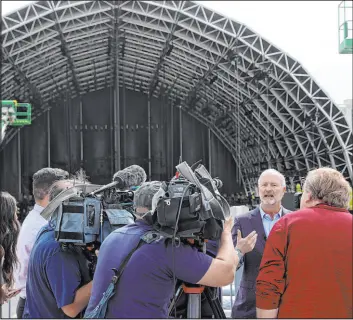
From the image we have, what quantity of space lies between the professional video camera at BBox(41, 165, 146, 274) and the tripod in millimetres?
556

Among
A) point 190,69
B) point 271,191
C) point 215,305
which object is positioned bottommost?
point 215,305

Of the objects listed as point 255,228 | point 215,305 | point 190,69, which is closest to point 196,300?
point 215,305

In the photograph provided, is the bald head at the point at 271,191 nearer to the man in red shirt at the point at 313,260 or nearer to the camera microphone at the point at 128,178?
the camera microphone at the point at 128,178

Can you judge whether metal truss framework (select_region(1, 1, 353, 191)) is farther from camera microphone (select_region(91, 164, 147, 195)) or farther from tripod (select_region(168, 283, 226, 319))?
tripod (select_region(168, 283, 226, 319))

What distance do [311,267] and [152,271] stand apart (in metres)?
0.87

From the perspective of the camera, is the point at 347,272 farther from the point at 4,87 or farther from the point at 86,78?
the point at 86,78

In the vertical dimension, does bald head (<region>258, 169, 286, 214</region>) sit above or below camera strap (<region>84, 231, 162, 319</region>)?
above

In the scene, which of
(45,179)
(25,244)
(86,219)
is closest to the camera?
(86,219)

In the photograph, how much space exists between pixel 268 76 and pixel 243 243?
22.2 metres

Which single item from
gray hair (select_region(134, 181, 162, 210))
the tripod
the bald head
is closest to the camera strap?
gray hair (select_region(134, 181, 162, 210))

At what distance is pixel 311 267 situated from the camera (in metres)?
3.34

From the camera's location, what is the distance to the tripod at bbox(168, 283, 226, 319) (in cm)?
334

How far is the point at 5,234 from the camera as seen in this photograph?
167 inches

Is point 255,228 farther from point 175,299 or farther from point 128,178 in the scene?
point 175,299
